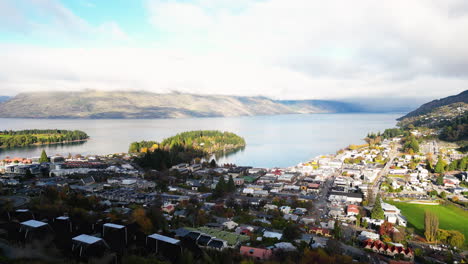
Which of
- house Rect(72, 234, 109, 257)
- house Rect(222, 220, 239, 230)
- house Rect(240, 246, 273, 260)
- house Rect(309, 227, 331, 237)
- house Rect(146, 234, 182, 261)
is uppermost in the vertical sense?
house Rect(72, 234, 109, 257)

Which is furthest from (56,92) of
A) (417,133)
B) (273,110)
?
(417,133)

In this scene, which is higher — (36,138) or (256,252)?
(36,138)

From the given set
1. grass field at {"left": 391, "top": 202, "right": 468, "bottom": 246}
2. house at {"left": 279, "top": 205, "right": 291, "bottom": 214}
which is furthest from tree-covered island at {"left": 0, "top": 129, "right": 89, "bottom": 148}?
grass field at {"left": 391, "top": 202, "right": 468, "bottom": 246}

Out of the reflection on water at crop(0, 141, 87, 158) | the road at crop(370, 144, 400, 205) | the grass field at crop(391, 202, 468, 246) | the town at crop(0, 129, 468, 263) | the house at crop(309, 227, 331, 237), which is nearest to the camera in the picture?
the town at crop(0, 129, 468, 263)

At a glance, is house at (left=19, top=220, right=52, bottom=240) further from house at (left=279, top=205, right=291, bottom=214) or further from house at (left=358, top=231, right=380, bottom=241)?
house at (left=358, top=231, right=380, bottom=241)

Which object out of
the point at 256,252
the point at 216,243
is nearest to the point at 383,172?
the point at 256,252

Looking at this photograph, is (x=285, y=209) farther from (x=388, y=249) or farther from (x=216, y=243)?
(x=216, y=243)

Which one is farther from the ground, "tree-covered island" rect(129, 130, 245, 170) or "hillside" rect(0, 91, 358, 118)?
"hillside" rect(0, 91, 358, 118)
